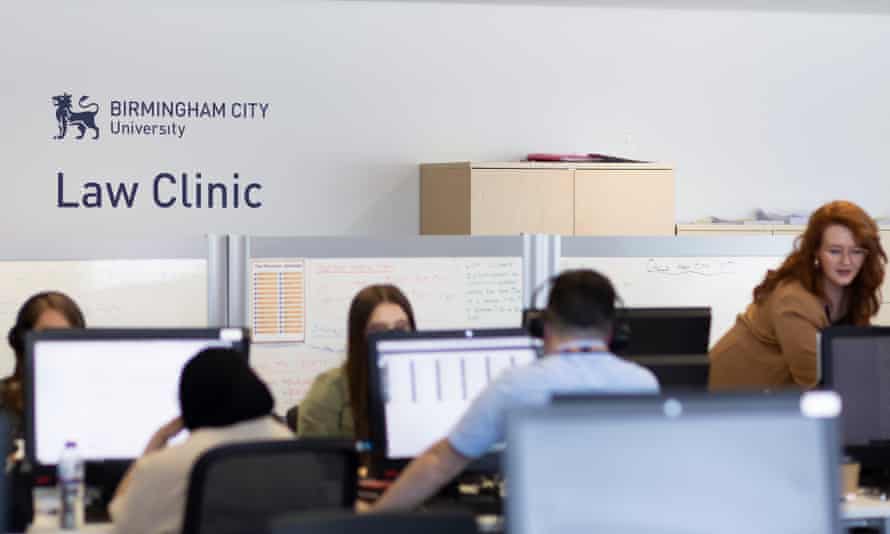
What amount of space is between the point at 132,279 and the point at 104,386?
196 centimetres

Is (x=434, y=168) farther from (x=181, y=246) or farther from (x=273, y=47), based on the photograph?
(x=181, y=246)

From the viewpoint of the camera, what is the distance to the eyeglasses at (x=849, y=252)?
4.29 meters

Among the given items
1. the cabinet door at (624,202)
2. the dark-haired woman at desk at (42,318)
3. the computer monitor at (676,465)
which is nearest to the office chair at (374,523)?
the computer monitor at (676,465)

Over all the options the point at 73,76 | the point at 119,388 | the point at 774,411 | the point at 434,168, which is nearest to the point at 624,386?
the point at 774,411

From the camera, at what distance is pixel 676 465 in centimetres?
219

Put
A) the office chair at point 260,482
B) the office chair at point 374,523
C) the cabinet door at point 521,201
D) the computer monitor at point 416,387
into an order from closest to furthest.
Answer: the office chair at point 374,523 < the office chair at point 260,482 < the computer monitor at point 416,387 < the cabinet door at point 521,201

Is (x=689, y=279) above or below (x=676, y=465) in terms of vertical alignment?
above

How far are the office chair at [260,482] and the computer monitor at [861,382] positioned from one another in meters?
1.60

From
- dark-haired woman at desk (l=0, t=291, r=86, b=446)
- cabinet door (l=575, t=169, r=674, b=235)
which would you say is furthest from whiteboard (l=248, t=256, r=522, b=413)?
Answer: cabinet door (l=575, t=169, r=674, b=235)

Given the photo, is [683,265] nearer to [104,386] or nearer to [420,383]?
[420,383]

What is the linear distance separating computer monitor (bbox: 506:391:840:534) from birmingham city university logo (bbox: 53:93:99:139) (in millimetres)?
5874

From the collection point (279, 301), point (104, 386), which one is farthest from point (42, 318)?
point (279, 301)

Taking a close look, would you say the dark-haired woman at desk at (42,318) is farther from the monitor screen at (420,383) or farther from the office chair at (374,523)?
the office chair at (374,523)

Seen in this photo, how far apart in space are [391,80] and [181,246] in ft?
8.65
